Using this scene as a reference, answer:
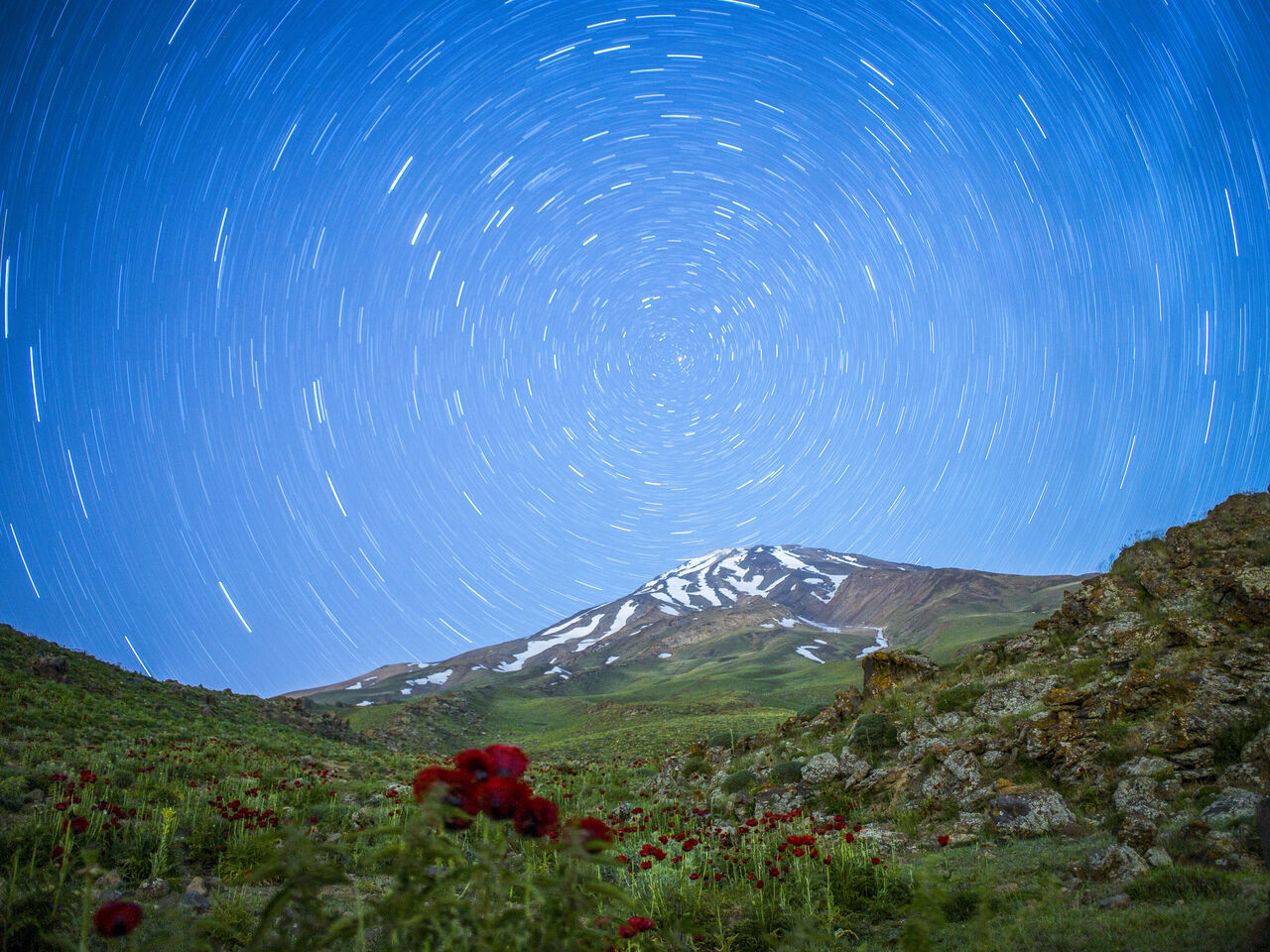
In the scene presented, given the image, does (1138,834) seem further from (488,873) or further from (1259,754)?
(488,873)

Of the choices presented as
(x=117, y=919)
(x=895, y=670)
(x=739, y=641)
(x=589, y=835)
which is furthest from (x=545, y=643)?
(x=589, y=835)

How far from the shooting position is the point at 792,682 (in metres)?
77.8

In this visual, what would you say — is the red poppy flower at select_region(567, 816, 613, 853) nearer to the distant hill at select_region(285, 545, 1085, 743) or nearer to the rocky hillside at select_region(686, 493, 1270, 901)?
the rocky hillside at select_region(686, 493, 1270, 901)

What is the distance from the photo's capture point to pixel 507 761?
257 cm

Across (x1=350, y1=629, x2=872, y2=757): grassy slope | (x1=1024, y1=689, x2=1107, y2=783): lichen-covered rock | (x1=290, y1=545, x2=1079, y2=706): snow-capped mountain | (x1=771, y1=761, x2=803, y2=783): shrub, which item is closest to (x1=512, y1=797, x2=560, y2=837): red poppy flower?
(x1=1024, y1=689, x2=1107, y2=783): lichen-covered rock

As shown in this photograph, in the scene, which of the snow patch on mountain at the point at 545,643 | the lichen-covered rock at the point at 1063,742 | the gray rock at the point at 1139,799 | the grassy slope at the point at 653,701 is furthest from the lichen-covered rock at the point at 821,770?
the snow patch on mountain at the point at 545,643

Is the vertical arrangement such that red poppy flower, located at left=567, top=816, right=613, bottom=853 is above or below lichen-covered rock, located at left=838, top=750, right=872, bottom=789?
above

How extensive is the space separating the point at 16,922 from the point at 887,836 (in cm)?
884

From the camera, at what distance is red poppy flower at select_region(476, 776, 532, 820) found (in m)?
2.29

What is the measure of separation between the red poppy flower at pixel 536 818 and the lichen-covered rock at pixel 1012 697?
11.5 metres

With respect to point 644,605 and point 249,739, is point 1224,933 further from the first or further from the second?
point 644,605

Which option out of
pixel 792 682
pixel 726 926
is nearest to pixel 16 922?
pixel 726 926

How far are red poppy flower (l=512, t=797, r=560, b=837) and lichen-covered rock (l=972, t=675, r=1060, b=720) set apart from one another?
11506 millimetres

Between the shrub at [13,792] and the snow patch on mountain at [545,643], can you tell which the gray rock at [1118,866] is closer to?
the shrub at [13,792]
